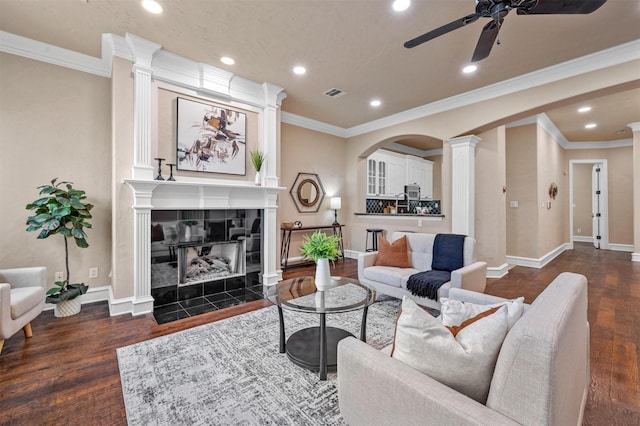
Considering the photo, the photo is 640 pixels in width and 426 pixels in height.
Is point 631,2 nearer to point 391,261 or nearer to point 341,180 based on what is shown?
point 391,261

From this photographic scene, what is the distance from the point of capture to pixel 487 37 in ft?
7.31

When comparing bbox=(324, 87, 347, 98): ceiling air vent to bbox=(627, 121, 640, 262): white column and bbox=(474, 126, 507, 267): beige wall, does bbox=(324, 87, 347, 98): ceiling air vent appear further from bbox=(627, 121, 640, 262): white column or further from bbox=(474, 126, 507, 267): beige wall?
bbox=(627, 121, 640, 262): white column

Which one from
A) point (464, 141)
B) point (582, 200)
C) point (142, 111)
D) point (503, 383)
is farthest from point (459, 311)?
point (582, 200)

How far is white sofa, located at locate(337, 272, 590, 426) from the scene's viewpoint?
0.78 metres

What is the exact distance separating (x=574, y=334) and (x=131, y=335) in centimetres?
321

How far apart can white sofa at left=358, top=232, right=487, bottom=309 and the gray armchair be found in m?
3.22

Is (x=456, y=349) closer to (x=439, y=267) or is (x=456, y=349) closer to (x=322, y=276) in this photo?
(x=322, y=276)

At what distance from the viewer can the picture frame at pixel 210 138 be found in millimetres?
3545

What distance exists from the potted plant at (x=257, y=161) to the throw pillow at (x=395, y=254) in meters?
2.00

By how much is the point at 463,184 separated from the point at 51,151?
221 inches

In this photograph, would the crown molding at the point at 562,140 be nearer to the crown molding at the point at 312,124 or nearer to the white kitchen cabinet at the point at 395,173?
the white kitchen cabinet at the point at 395,173

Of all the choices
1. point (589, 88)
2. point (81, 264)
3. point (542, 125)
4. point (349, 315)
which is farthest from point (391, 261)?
point (542, 125)

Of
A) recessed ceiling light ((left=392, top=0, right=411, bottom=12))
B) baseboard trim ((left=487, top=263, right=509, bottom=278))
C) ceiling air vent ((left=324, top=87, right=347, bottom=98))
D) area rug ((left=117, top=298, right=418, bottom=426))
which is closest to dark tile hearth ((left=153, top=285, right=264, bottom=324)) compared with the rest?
area rug ((left=117, top=298, right=418, bottom=426))

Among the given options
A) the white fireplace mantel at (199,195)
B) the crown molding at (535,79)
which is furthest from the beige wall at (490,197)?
the white fireplace mantel at (199,195)
